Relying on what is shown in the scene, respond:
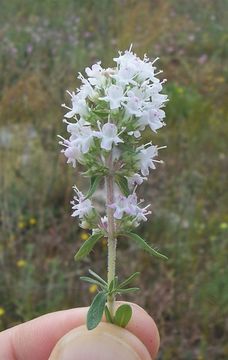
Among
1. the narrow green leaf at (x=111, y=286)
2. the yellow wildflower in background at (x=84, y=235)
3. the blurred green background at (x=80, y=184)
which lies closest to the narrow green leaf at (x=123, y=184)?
the narrow green leaf at (x=111, y=286)

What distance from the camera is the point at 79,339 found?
1.33 meters

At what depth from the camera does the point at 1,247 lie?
10.6 feet

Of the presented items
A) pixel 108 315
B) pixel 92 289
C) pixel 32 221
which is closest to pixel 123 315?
pixel 108 315

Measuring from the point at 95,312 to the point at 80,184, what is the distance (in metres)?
2.34

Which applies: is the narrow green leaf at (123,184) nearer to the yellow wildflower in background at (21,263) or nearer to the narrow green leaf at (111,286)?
the narrow green leaf at (111,286)

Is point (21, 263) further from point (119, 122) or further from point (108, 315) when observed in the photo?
point (119, 122)

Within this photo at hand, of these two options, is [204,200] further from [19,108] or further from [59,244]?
[19,108]

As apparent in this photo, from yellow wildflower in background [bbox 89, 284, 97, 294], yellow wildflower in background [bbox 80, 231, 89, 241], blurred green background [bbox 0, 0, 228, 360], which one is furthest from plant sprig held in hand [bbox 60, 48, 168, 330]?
yellow wildflower in background [bbox 80, 231, 89, 241]

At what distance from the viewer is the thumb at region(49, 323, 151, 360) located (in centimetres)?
129

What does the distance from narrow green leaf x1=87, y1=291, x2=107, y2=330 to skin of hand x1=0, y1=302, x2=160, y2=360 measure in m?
0.06

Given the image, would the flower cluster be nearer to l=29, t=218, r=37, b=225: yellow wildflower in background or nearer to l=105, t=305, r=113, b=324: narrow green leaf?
l=105, t=305, r=113, b=324: narrow green leaf

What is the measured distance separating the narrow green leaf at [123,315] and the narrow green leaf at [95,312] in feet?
0.18

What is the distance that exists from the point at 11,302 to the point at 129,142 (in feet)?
6.32

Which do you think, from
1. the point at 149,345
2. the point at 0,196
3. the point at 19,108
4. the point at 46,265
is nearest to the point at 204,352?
the point at 46,265
